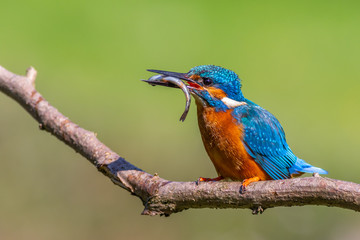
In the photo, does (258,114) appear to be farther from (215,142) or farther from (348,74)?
(348,74)

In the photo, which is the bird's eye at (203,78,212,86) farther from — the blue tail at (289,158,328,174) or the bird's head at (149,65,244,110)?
the blue tail at (289,158,328,174)

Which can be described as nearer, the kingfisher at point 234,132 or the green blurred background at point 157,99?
the kingfisher at point 234,132

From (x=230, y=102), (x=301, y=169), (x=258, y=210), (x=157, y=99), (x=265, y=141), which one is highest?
(x=157, y=99)

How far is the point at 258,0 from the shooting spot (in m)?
6.92

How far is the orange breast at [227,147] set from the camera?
344 cm

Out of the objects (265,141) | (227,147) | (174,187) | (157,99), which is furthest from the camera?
(157,99)

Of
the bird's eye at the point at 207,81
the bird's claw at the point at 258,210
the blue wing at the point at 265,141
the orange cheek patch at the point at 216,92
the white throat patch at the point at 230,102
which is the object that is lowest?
the bird's claw at the point at 258,210

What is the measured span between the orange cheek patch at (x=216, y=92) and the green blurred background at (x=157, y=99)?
1.45m

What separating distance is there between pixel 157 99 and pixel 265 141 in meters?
2.57

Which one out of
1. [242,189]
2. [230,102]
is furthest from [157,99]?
[242,189]

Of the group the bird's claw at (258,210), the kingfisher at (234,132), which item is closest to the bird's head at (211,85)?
the kingfisher at (234,132)

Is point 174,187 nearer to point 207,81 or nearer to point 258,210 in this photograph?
point 258,210

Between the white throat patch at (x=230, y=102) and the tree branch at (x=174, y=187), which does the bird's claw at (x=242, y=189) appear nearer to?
the tree branch at (x=174, y=187)

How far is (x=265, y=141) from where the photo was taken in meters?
3.56
